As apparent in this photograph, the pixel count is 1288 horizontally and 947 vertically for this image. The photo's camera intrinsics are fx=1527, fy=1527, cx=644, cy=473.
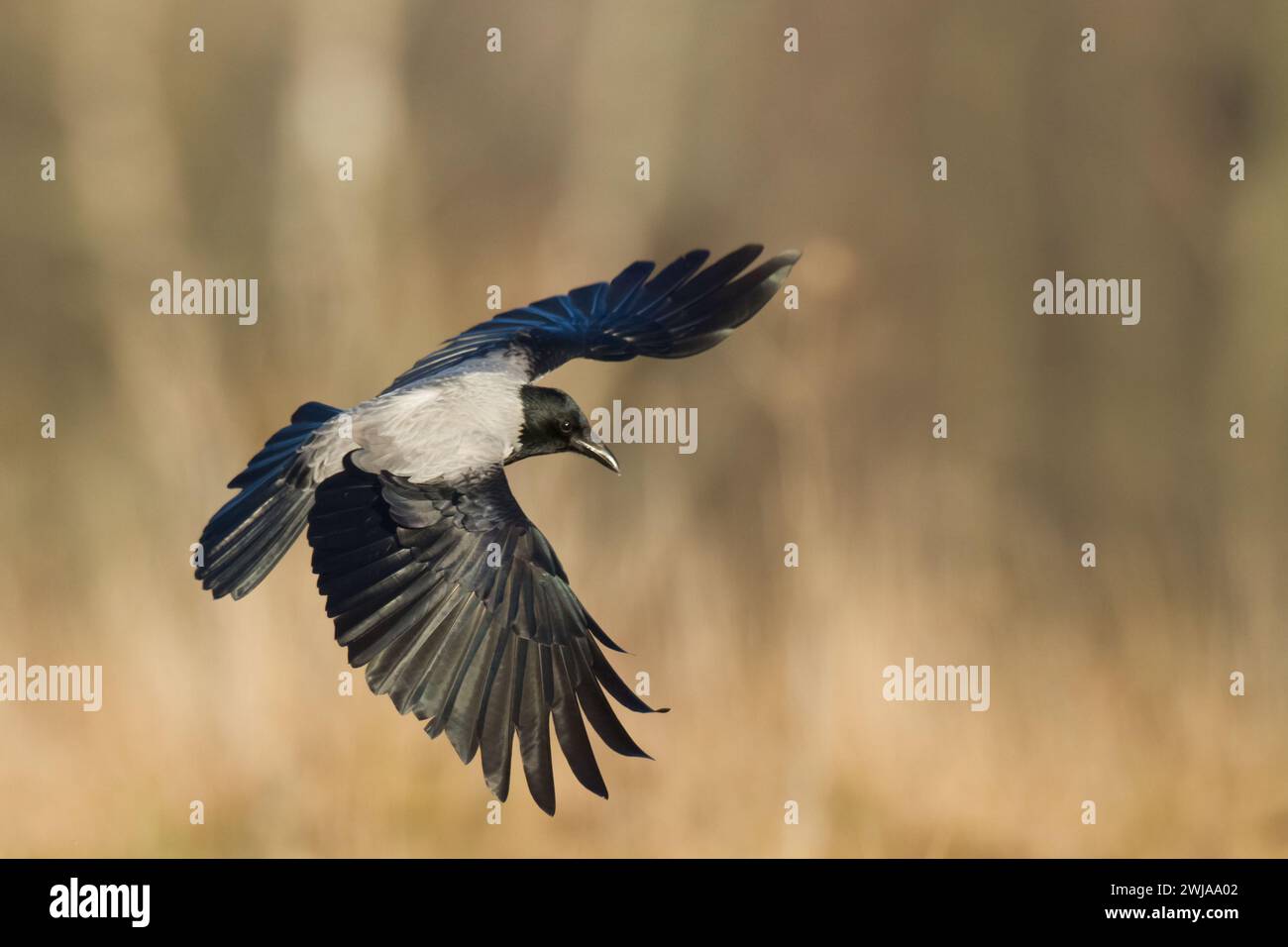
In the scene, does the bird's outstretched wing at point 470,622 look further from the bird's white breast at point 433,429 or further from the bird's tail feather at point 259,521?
the bird's tail feather at point 259,521

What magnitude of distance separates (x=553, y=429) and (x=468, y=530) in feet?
2.41

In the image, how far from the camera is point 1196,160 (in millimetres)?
8039

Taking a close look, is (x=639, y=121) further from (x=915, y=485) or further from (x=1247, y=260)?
(x=1247, y=260)

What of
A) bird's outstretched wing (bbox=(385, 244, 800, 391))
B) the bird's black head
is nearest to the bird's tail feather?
bird's outstretched wing (bbox=(385, 244, 800, 391))

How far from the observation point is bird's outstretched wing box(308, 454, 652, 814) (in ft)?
15.0

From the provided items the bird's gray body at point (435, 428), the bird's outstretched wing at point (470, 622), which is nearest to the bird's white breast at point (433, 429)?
the bird's gray body at point (435, 428)

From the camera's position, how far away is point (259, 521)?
537 cm

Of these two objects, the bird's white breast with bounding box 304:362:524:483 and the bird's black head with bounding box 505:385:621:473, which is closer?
the bird's white breast with bounding box 304:362:524:483

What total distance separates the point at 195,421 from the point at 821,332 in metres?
2.99

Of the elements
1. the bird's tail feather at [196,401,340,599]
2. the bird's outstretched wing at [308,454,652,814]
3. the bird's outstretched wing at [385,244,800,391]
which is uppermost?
the bird's outstretched wing at [385,244,800,391]

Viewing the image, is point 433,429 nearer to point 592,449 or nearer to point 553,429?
point 553,429

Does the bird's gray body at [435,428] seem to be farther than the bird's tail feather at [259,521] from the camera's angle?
No

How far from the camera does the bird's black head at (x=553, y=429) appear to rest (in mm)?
5445

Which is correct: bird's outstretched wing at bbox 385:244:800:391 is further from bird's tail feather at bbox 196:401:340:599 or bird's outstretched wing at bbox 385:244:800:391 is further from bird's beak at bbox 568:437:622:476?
bird's tail feather at bbox 196:401:340:599
